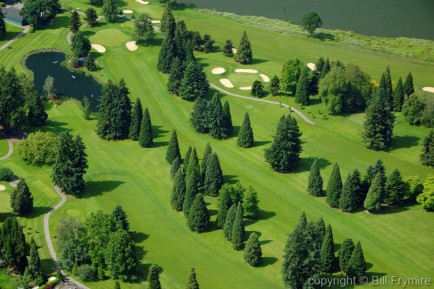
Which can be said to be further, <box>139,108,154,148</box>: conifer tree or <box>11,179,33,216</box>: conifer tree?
<box>139,108,154,148</box>: conifer tree

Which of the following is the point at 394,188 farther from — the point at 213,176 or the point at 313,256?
the point at 213,176

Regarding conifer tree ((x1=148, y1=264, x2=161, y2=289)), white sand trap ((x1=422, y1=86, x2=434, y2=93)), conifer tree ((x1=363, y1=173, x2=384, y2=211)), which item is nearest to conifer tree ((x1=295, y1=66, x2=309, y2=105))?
white sand trap ((x1=422, y1=86, x2=434, y2=93))

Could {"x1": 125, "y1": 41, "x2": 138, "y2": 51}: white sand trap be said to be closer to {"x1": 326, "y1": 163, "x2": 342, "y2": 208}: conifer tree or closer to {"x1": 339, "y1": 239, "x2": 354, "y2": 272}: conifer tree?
{"x1": 326, "y1": 163, "x2": 342, "y2": 208}: conifer tree

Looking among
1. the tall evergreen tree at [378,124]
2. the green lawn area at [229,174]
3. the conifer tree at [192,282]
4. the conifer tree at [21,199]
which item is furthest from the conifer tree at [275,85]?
the conifer tree at [192,282]

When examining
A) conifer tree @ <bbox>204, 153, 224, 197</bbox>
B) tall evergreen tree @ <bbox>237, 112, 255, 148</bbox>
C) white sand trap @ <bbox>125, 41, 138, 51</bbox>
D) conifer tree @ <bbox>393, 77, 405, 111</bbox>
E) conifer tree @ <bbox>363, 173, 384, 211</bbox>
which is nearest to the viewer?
conifer tree @ <bbox>363, 173, 384, 211</bbox>

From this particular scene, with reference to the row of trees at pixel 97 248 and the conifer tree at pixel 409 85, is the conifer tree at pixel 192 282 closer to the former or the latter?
the row of trees at pixel 97 248

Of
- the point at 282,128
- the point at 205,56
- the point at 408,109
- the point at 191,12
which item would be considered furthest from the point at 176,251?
the point at 191,12
